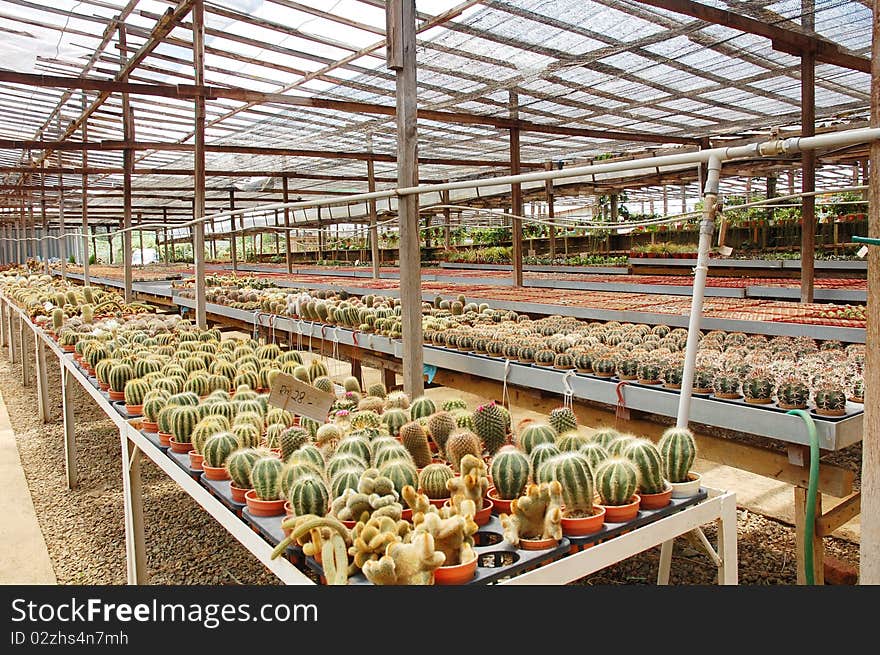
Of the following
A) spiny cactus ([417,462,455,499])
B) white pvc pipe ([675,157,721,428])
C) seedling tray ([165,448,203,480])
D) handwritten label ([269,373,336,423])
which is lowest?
seedling tray ([165,448,203,480])

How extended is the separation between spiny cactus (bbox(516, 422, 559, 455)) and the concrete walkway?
110 inches

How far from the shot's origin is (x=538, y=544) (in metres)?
1.61

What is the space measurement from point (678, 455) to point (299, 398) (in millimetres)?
1289

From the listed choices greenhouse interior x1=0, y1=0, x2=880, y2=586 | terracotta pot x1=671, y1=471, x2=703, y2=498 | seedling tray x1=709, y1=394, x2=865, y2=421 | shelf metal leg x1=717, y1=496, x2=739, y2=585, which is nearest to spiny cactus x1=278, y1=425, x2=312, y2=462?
greenhouse interior x1=0, y1=0, x2=880, y2=586

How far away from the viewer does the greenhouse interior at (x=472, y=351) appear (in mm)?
1771

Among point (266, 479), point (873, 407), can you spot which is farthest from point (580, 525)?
point (266, 479)

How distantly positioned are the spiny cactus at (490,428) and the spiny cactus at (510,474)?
457 mm

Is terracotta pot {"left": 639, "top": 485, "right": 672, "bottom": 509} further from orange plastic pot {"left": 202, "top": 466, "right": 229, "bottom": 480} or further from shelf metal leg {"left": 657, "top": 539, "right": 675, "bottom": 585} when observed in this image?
orange plastic pot {"left": 202, "top": 466, "right": 229, "bottom": 480}

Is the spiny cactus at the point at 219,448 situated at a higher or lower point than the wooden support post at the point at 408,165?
lower

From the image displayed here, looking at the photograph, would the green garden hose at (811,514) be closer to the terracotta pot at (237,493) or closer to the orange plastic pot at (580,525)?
the orange plastic pot at (580,525)

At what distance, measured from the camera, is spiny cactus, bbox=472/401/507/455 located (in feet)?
7.71

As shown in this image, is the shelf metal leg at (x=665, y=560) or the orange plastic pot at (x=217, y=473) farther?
the orange plastic pot at (x=217, y=473)

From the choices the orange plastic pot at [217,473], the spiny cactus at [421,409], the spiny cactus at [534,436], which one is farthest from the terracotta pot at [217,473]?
the spiny cactus at [534,436]

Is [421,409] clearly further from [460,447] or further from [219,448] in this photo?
[219,448]
